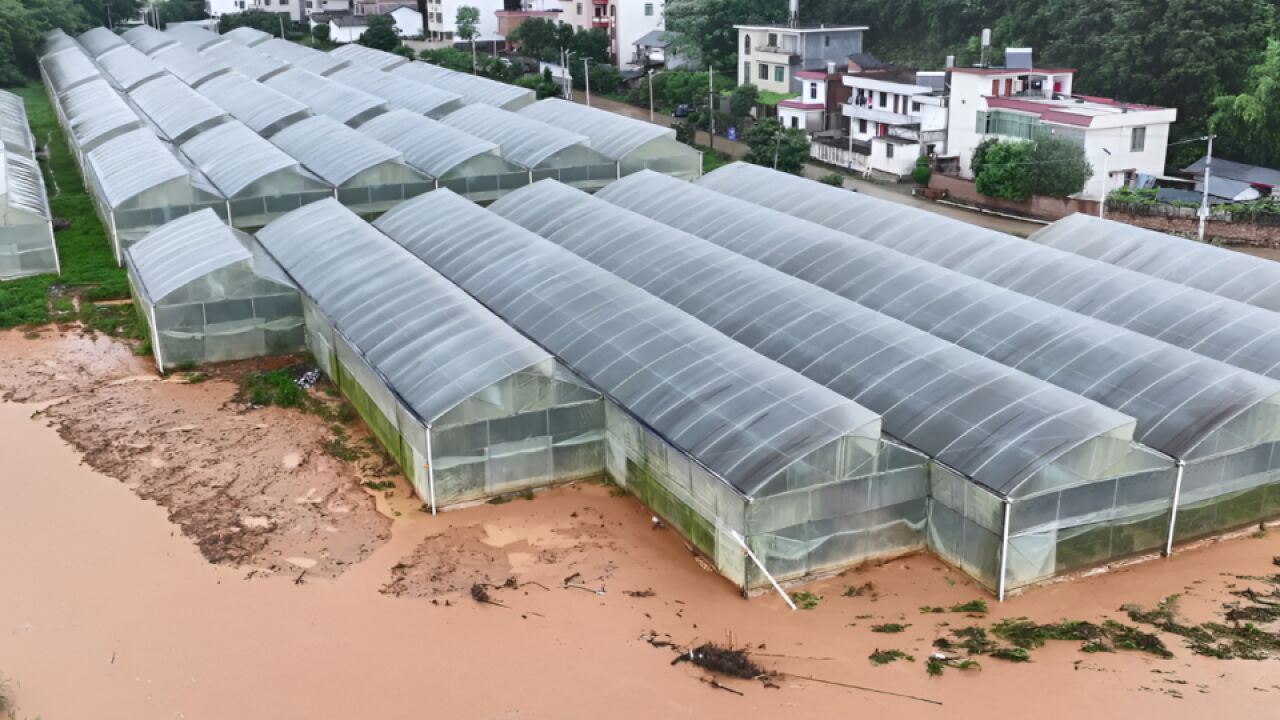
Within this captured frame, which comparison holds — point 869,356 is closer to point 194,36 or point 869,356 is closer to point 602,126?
point 602,126

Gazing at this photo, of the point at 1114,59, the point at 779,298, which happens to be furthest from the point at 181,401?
the point at 1114,59

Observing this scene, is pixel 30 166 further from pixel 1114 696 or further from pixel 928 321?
pixel 1114 696

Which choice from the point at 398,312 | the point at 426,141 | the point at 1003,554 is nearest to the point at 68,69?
the point at 426,141

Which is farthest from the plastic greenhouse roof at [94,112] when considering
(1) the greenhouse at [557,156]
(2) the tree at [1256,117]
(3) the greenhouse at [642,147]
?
(2) the tree at [1256,117]

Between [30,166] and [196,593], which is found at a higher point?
[30,166]

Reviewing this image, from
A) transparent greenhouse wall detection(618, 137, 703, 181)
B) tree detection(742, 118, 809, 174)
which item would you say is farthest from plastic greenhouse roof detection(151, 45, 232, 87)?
transparent greenhouse wall detection(618, 137, 703, 181)

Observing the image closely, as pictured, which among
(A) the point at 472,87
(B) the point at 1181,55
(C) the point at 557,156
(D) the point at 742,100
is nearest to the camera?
(C) the point at 557,156
